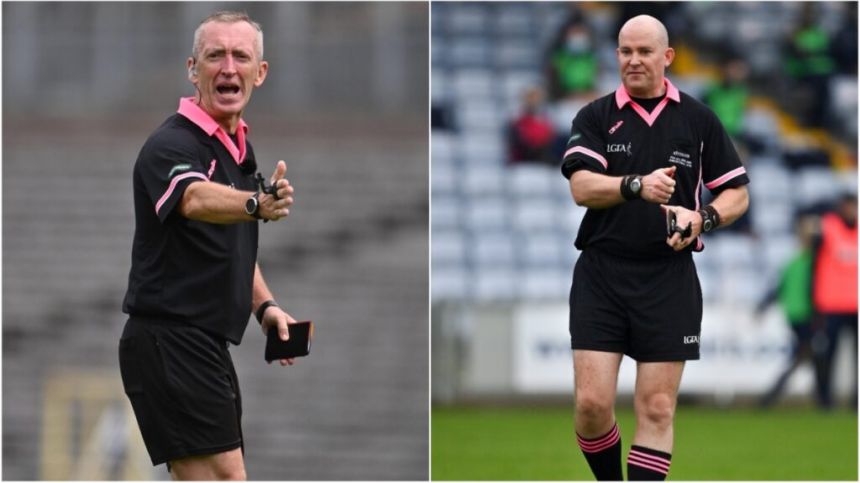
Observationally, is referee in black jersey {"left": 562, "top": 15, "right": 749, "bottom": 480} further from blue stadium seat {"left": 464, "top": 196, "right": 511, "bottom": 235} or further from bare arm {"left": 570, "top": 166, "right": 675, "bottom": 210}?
blue stadium seat {"left": 464, "top": 196, "right": 511, "bottom": 235}

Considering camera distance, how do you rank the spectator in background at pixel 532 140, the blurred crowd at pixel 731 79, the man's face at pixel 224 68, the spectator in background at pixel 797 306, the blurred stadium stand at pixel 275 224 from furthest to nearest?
the blurred crowd at pixel 731 79 < the spectator in background at pixel 532 140 < the blurred stadium stand at pixel 275 224 < the spectator in background at pixel 797 306 < the man's face at pixel 224 68

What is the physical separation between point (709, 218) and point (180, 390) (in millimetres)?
1919

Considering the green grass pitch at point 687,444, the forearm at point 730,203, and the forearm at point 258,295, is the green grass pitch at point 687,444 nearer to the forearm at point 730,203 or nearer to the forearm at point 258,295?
the forearm at point 730,203

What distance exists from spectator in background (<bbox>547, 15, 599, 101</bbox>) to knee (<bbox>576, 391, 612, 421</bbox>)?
37.7 ft

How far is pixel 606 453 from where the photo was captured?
19.4ft

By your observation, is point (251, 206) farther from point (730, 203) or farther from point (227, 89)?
point (730, 203)

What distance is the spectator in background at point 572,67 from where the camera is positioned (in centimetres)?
1714

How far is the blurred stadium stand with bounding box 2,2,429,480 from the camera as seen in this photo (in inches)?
581

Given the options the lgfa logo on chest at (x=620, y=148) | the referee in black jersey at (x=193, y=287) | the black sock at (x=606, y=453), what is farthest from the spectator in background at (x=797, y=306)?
the referee in black jersey at (x=193, y=287)

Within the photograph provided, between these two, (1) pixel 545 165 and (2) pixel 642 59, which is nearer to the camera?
(2) pixel 642 59

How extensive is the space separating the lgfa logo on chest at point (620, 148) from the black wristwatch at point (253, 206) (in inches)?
64.5

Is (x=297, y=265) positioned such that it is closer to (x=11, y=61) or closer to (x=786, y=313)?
(x=11, y=61)

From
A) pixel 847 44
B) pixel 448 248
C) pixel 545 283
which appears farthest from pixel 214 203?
pixel 847 44

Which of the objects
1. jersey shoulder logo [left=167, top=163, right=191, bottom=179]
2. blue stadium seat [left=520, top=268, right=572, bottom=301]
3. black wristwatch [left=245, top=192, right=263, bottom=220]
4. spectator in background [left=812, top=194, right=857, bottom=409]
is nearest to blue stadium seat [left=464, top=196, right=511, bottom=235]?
blue stadium seat [left=520, top=268, right=572, bottom=301]
